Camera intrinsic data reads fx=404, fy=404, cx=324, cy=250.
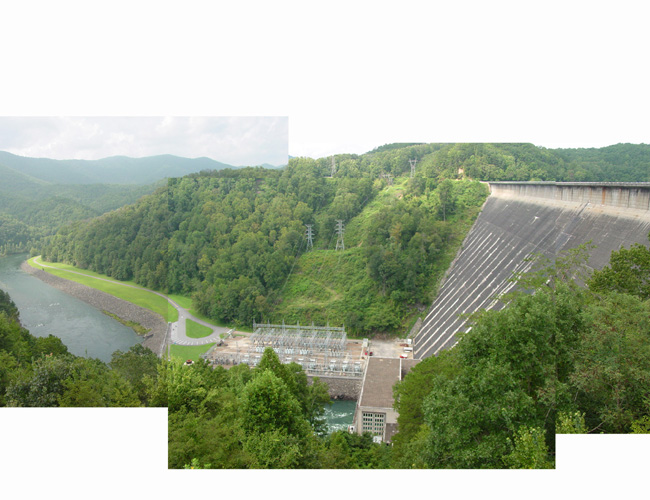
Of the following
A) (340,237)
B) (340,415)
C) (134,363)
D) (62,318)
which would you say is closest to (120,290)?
(62,318)

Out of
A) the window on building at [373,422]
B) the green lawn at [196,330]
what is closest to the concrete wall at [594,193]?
the window on building at [373,422]

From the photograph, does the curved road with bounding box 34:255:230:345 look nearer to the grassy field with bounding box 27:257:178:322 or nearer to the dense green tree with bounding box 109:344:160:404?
the grassy field with bounding box 27:257:178:322

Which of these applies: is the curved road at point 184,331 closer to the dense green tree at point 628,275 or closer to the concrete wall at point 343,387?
the concrete wall at point 343,387

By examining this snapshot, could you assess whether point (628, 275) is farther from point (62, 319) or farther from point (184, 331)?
point (184, 331)

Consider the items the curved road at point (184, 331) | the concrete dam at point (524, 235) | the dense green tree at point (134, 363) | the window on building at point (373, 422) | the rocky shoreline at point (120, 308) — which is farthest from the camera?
the window on building at point (373, 422)

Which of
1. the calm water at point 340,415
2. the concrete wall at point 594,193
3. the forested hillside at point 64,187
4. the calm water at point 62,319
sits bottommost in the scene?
the calm water at point 340,415

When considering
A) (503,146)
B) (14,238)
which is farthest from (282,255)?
(503,146)

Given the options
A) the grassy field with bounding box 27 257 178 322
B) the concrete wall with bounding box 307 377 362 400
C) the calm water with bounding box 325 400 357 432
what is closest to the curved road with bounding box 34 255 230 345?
the grassy field with bounding box 27 257 178 322
